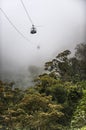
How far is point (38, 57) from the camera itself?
17203mm

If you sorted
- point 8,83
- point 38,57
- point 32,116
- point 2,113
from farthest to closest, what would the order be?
1. point 38,57
2. point 8,83
3. point 2,113
4. point 32,116

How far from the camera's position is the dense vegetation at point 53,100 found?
37.8 ft

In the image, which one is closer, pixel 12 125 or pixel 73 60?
pixel 12 125

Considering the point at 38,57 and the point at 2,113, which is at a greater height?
the point at 38,57

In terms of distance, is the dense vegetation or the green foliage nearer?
the green foliage

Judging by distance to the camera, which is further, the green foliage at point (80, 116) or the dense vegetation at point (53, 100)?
the dense vegetation at point (53, 100)

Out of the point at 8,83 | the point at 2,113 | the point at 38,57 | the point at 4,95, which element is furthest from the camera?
the point at 38,57

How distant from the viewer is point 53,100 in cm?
1342

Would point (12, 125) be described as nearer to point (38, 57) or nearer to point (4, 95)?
point (4, 95)

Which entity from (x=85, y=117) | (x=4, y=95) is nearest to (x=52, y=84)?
(x=4, y=95)

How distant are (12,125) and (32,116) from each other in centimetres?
82

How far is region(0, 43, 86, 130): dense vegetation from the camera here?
1151 centimetres

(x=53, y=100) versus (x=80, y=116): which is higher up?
(x=53, y=100)

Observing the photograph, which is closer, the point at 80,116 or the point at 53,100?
the point at 80,116
